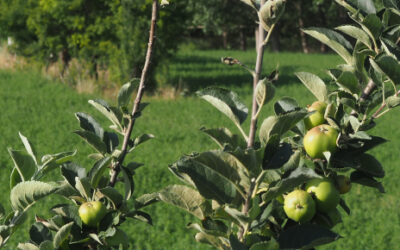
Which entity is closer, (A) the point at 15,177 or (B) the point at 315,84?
(A) the point at 15,177

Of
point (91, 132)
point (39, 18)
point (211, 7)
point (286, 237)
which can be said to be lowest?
point (211, 7)

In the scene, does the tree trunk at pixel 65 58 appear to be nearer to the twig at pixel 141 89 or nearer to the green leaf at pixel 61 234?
the twig at pixel 141 89

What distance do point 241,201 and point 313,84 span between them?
387mm

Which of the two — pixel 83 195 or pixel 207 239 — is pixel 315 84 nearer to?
pixel 207 239

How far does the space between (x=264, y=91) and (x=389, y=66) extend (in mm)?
328

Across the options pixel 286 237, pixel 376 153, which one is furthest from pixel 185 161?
pixel 376 153

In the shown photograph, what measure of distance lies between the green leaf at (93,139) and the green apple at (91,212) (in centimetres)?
15

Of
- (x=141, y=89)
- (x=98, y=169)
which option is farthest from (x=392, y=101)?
(x=98, y=169)

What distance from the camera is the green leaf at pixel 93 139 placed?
1193 mm

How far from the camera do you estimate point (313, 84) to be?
1.24m

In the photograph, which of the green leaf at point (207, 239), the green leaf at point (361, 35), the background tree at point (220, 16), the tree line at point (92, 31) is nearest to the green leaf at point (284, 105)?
the green leaf at point (361, 35)

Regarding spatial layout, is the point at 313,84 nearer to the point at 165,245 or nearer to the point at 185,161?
the point at 185,161

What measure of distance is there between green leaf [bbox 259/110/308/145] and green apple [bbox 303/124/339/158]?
15 cm

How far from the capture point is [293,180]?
0.92m
